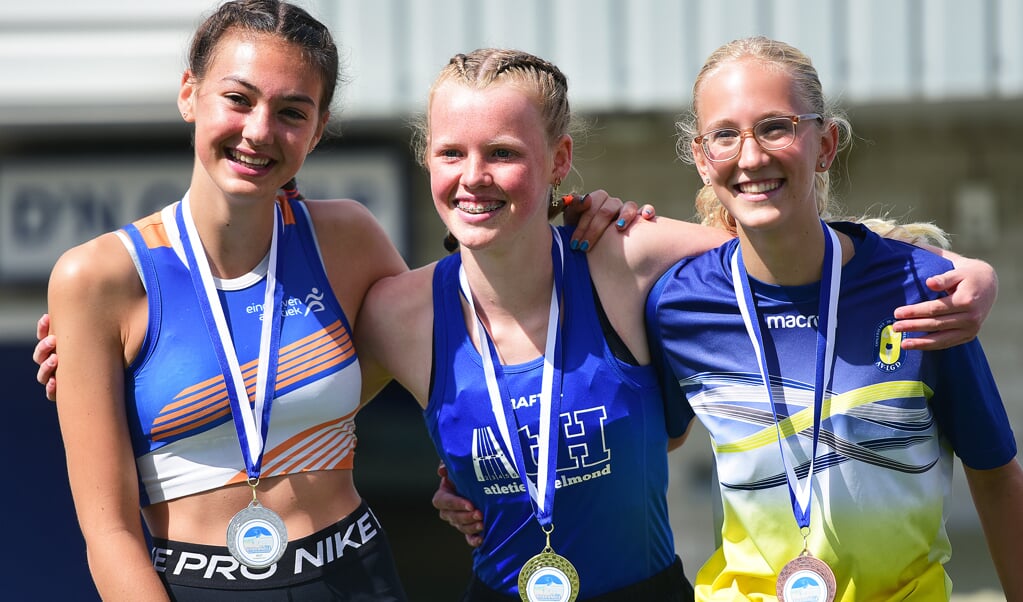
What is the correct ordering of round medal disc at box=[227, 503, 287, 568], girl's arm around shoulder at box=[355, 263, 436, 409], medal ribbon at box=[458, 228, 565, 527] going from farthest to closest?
1. girl's arm around shoulder at box=[355, 263, 436, 409]
2. medal ribbon at box=[458, 228, 565, 527]
3. round medal disc at box=[227, 503, 287, 568]

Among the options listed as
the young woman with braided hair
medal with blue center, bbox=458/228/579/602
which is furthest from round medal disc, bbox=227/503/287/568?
medal with blue center, bbox=458/228/579/602

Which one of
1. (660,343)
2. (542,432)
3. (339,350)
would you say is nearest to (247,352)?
(339,350)

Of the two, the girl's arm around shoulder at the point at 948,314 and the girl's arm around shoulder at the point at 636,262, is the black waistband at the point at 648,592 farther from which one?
the girl's arm around shoulder at the point at 948,314

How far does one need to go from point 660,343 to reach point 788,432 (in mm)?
404

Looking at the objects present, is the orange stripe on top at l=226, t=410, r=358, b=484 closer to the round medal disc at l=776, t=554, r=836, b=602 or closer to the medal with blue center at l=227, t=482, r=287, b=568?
the medal with blue center at l=227, t=482, r=287, b=568

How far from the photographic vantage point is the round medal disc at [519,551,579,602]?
2.75 meters

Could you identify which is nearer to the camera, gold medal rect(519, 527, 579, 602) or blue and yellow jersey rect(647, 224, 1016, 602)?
blue and yellow jersey rect(647, 224, 1016, 602)

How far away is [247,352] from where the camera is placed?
2.79 m

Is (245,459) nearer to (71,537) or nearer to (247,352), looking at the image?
(247,352)

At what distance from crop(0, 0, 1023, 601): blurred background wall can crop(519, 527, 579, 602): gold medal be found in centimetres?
312

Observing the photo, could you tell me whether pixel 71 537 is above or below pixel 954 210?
below

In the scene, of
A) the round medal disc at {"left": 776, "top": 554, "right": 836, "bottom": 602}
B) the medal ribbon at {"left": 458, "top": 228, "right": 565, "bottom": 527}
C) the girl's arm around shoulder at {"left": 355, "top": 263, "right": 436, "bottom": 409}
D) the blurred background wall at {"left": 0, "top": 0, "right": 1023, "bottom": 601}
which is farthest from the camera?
the blurred background wall at {"left": 0, "top": 0, "right": 1023, "bottom": 601}

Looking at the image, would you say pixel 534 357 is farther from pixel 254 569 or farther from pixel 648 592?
pixel 254 569

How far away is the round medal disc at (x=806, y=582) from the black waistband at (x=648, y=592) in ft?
1.42
